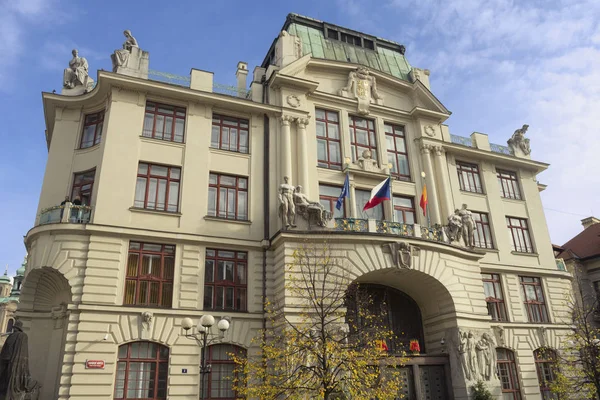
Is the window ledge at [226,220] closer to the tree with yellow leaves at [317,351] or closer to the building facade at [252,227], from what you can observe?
the building facade at [252,227]

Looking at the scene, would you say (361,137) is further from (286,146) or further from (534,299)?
(534,299)

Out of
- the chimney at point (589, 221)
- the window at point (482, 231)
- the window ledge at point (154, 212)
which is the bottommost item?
the window ledge at point (154, 212)

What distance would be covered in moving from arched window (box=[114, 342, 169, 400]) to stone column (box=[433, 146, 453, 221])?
1700 cm

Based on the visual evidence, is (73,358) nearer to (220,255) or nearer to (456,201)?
(220,255)

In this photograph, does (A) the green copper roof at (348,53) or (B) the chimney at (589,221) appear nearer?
(A) the green copper roof at (348,53)

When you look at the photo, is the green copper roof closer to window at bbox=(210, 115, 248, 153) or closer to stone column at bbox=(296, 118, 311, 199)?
stone column at bbox=(296, 118, 311, 199)

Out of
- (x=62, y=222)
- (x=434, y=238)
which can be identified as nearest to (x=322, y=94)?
(x=434, y=238)

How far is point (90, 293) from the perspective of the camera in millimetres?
20453

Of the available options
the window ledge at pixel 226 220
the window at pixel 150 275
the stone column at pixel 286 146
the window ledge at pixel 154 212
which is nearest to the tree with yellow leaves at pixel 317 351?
the window ledge at pixel 226 220

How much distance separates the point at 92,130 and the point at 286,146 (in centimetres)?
984

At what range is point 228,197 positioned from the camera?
24844 mm

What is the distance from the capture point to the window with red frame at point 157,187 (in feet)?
76.6

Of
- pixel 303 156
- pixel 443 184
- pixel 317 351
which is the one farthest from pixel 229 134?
pixel 317 351

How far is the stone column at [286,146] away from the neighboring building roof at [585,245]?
86.0 ft
